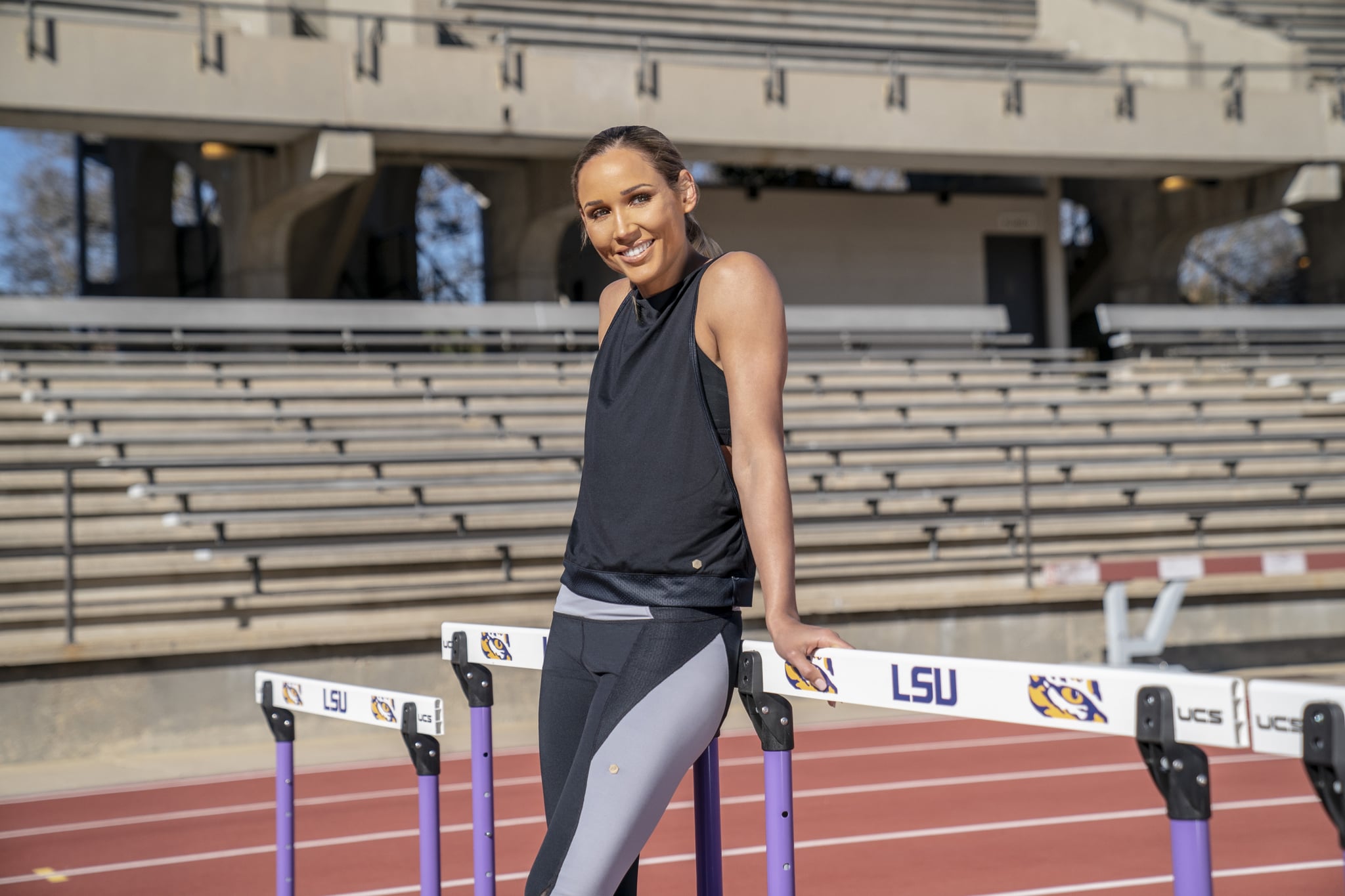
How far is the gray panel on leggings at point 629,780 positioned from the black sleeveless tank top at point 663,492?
0.13 m

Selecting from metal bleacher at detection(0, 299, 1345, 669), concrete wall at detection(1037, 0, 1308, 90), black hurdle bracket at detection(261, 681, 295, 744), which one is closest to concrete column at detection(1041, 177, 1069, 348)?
concrete wall at detection(1037, 0, 1308, 90)

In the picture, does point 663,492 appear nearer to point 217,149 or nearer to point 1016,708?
point 1016,708

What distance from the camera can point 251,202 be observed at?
51.4ft

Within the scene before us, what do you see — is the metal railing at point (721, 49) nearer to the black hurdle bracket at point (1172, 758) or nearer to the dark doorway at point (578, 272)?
the dark doorway at point (578, 272)

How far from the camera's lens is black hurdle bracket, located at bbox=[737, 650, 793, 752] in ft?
6.71

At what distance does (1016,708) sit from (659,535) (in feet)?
1.79

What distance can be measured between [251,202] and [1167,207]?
13.7 metres

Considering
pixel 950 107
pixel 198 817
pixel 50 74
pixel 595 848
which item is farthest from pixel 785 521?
pixel 950 107

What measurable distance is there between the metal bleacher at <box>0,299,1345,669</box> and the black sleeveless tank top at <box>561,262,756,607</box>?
5.94m

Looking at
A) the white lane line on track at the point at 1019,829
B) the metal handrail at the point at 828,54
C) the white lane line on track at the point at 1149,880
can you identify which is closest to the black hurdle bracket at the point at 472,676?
the white lane line on track at the point at 1019,829

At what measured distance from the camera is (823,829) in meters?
5.56

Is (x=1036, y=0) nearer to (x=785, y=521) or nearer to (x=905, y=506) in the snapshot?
(x=905, y=506)

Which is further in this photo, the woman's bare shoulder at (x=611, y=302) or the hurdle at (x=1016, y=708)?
the woman's bare shoulder at (x=611, y=302)

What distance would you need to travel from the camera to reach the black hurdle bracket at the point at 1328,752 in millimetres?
1373
